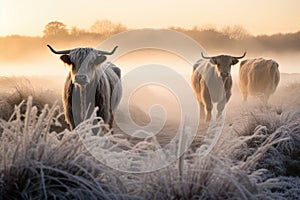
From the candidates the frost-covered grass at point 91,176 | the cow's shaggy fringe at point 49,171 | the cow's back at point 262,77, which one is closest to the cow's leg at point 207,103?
the cow's back at point 262,77

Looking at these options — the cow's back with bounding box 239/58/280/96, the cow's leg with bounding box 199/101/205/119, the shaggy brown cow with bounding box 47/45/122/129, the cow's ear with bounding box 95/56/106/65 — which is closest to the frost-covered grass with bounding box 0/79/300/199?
the shaggy brown cow with bounding box 47/45/122/129

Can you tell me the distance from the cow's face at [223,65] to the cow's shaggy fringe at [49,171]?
29.8ft

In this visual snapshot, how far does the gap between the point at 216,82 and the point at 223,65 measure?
0.60 metres

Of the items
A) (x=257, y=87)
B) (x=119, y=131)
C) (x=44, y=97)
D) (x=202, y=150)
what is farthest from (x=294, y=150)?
(x=257, y=87)

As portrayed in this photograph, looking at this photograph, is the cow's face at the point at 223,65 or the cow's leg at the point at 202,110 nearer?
the cow's face at the point at 223,65

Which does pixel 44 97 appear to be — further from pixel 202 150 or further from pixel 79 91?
pixel 202 150

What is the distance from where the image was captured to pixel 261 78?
1755cm

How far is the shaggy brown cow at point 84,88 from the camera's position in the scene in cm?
803

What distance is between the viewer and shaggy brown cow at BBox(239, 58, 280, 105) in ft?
57.0

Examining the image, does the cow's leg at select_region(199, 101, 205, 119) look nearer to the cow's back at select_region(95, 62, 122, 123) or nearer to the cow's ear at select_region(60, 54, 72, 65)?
the cow's back at select_region(95, 62, 122, 123)

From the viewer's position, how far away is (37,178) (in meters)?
3.86

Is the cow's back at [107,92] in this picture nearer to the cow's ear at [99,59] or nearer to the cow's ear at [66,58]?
the cow's ear at [99,59]

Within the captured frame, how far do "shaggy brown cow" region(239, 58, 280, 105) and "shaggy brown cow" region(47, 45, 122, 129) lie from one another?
31.2ft

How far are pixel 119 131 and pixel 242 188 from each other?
282 inches
